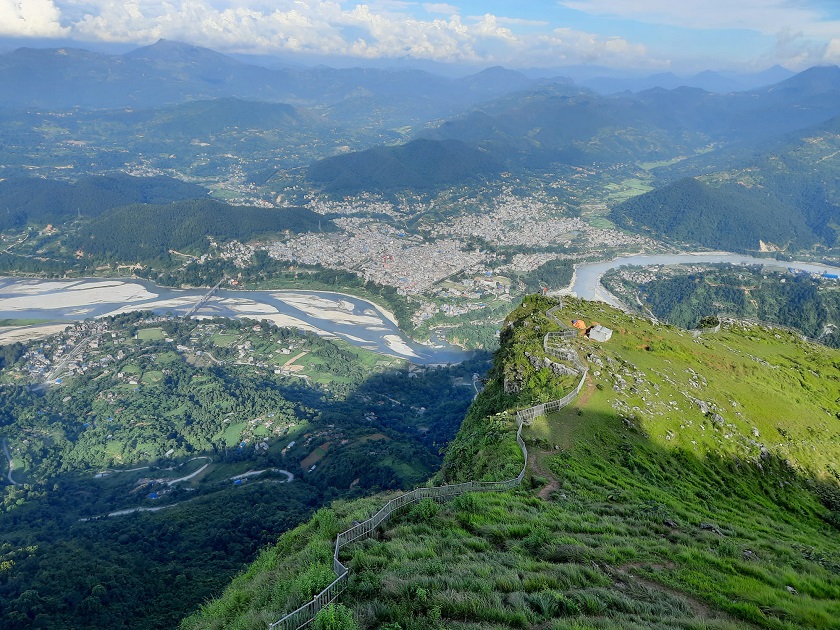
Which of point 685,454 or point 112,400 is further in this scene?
point 112,400

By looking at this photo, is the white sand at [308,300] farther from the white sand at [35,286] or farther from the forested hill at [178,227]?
the white sand at [35,286]

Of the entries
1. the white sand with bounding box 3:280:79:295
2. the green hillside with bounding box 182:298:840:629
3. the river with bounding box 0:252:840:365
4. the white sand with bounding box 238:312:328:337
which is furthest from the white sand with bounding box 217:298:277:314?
the green hillside with bounding box 182:298:840:629

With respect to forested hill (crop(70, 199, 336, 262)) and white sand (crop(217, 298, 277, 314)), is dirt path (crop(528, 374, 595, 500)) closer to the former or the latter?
white sand (crop(217, 298, 277, 314))

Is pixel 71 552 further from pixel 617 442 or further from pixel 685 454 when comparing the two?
pixel 685 454

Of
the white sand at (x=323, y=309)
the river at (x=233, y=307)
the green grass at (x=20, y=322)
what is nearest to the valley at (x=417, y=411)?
the green grass at (x=20, y=322)

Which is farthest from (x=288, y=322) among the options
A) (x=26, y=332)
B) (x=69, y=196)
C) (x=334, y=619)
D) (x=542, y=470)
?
(x=69, y=196)

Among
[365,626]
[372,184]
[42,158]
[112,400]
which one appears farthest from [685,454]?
[42,158]

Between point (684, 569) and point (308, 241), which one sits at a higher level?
point (684, 569)
